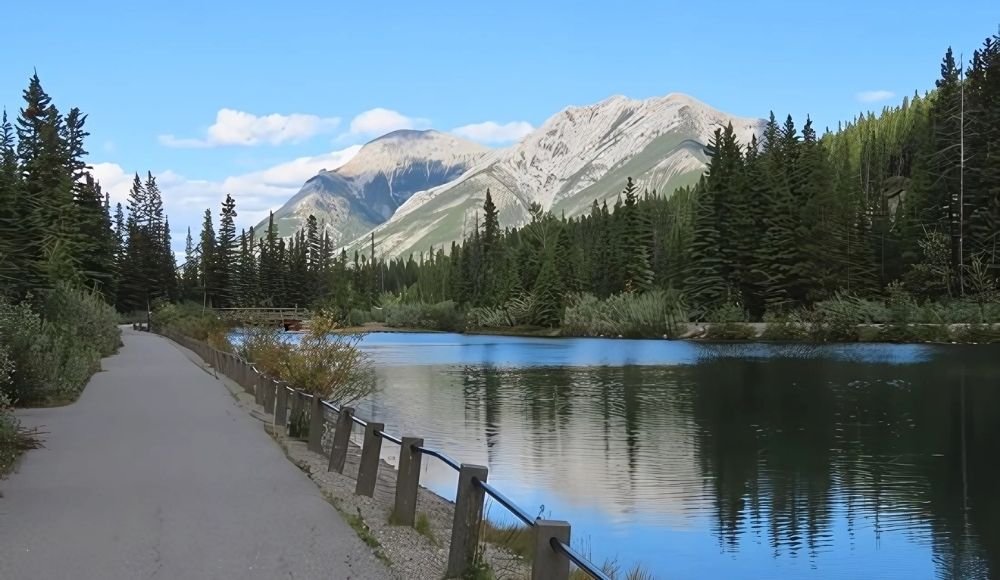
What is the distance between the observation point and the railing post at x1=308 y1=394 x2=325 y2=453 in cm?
1379

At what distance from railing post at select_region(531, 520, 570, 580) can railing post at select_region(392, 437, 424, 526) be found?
3.36m

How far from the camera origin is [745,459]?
63.6 feet

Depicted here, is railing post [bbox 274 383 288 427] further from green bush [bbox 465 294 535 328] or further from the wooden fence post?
green bush [bbox 465 294 535 328]

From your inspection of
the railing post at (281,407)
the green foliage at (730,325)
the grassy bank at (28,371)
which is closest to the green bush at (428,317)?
the green foliage at (730,325)

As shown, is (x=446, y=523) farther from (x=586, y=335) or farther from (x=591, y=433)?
(x=586, y=335)

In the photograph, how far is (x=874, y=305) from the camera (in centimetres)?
6347

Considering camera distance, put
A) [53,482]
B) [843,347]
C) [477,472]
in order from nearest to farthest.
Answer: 1. [477,472]
2. [53,482]
3. [843,347]

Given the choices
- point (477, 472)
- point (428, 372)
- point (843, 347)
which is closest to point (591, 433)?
point (477, 472)

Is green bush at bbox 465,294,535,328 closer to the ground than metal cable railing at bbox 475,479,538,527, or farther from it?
farther from it

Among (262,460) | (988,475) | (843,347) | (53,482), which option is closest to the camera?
(53,482)

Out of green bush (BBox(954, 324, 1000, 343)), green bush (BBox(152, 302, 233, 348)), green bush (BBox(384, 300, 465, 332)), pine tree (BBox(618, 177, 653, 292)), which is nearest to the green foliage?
green bush (BBox(954, 324, 1000, 343))

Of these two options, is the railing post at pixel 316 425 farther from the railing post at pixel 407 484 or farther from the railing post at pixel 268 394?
the railing post at pixel 268 394

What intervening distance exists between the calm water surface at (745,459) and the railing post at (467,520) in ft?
15.7

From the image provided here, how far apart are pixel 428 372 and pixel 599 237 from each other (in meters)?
74.7
